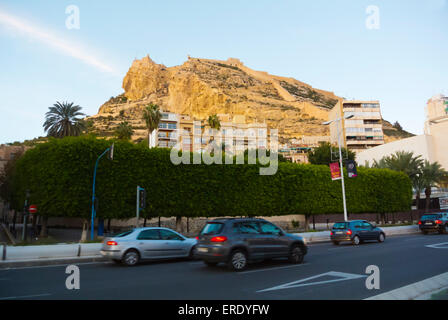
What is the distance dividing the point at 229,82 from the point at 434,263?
181 metres

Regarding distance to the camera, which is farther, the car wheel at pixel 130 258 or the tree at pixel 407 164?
the tree at pixel 407 164

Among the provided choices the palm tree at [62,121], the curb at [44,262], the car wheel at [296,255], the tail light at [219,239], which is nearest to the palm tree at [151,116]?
the palm tree at [62,121]

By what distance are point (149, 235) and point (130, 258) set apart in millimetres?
1220

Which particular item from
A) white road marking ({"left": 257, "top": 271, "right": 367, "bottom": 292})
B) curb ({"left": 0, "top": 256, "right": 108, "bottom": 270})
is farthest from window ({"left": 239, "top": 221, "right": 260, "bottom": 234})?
curb ({"left": 0, "top": 256, "right": 108, "bottom": 270})

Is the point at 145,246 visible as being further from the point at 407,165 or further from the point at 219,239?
the point at 407,165

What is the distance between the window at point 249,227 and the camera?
10.5 meters

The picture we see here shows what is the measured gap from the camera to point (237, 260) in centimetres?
1000

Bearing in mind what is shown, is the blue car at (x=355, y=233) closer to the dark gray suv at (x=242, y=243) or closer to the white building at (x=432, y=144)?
the dark gray suv at (x=242, y=243)

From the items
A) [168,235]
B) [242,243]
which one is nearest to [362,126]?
[168,235]

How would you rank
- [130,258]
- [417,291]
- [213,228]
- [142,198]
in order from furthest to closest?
[142,198] → [130,258] → [213,228] → [417,291]

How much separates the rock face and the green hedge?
106806 millimetres

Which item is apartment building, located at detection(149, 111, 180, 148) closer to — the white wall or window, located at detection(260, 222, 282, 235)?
the white wall

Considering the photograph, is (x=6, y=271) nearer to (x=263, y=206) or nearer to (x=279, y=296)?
(x=279, y=296)
